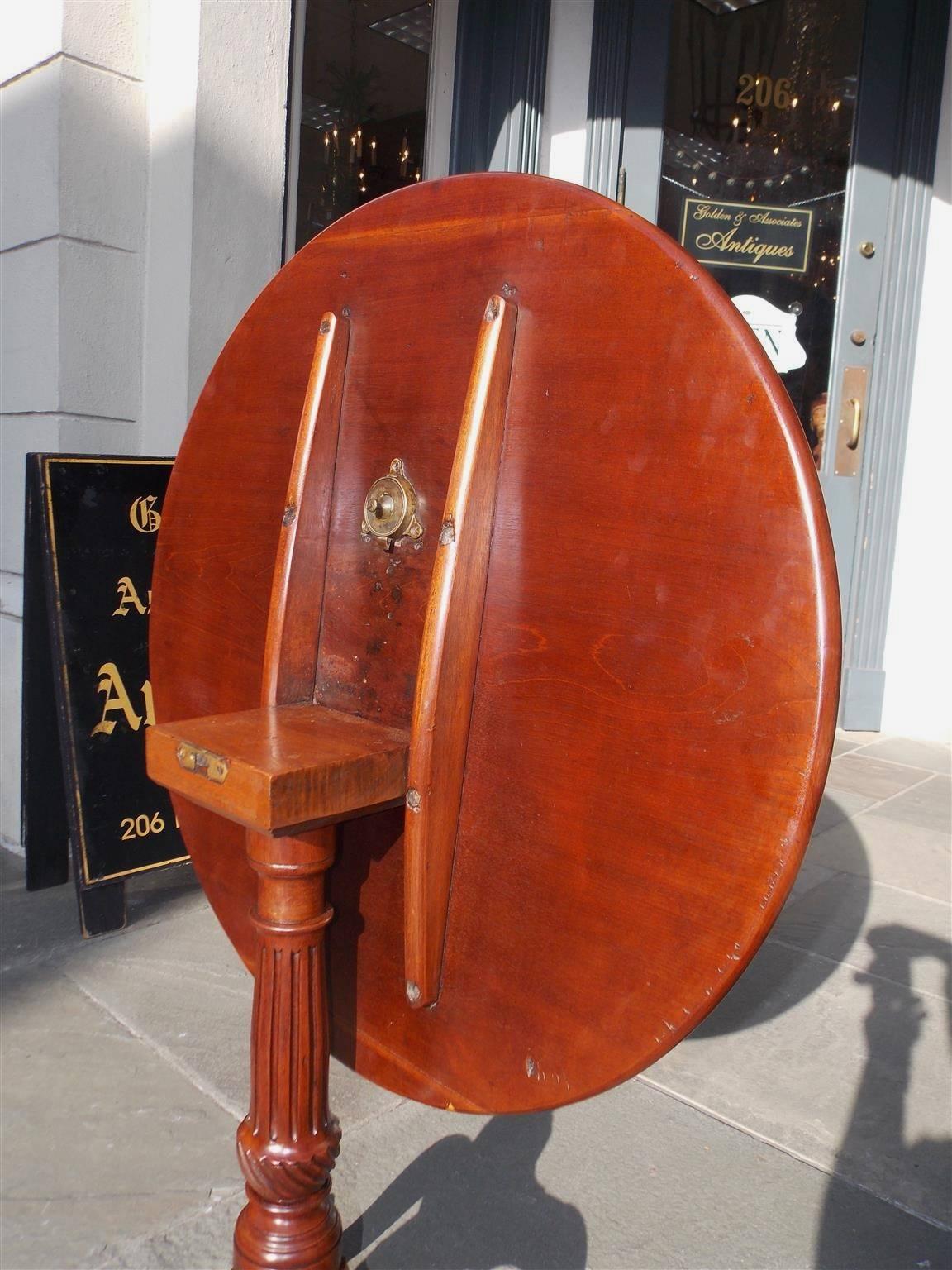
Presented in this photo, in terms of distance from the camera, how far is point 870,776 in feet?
12.5

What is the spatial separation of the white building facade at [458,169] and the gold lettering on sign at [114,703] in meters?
0.46

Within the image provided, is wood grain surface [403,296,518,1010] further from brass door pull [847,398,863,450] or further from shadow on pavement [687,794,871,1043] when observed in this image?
brass door pull [847,398,863,450]

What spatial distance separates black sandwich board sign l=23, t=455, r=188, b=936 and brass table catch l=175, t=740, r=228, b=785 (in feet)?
4.53

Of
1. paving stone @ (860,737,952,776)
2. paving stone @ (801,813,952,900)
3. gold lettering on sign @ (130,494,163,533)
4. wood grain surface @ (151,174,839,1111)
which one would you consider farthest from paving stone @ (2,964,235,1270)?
paving stone @ (860,737,952,776)

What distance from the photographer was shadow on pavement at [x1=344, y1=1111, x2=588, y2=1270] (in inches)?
53.4

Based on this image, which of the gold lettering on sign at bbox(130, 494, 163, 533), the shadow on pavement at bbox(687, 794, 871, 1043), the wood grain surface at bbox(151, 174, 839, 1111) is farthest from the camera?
the gold lettering on sign at bbox(130, 494, 163, 533)

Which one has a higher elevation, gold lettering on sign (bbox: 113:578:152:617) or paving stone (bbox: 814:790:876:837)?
gold lettering on sign (bbox: 113:578:152:617)

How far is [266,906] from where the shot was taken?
101 cm

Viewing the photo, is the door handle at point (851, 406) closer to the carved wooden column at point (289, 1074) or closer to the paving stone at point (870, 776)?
the paving stone at point (870, 776)

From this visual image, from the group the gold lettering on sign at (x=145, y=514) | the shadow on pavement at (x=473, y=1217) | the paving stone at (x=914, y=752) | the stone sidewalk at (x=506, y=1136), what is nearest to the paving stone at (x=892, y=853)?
the stone sidewalk at (x=506, y=1136)

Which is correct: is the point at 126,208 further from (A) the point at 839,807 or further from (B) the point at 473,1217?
(A) the point at 839,807

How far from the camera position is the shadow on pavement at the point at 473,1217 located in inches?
53.4

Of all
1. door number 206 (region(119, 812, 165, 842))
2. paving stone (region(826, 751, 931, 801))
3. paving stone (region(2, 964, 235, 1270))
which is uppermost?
door number 206 (region(119, 812, 165, 842))

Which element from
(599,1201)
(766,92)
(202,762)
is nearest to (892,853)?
(599,1201)
